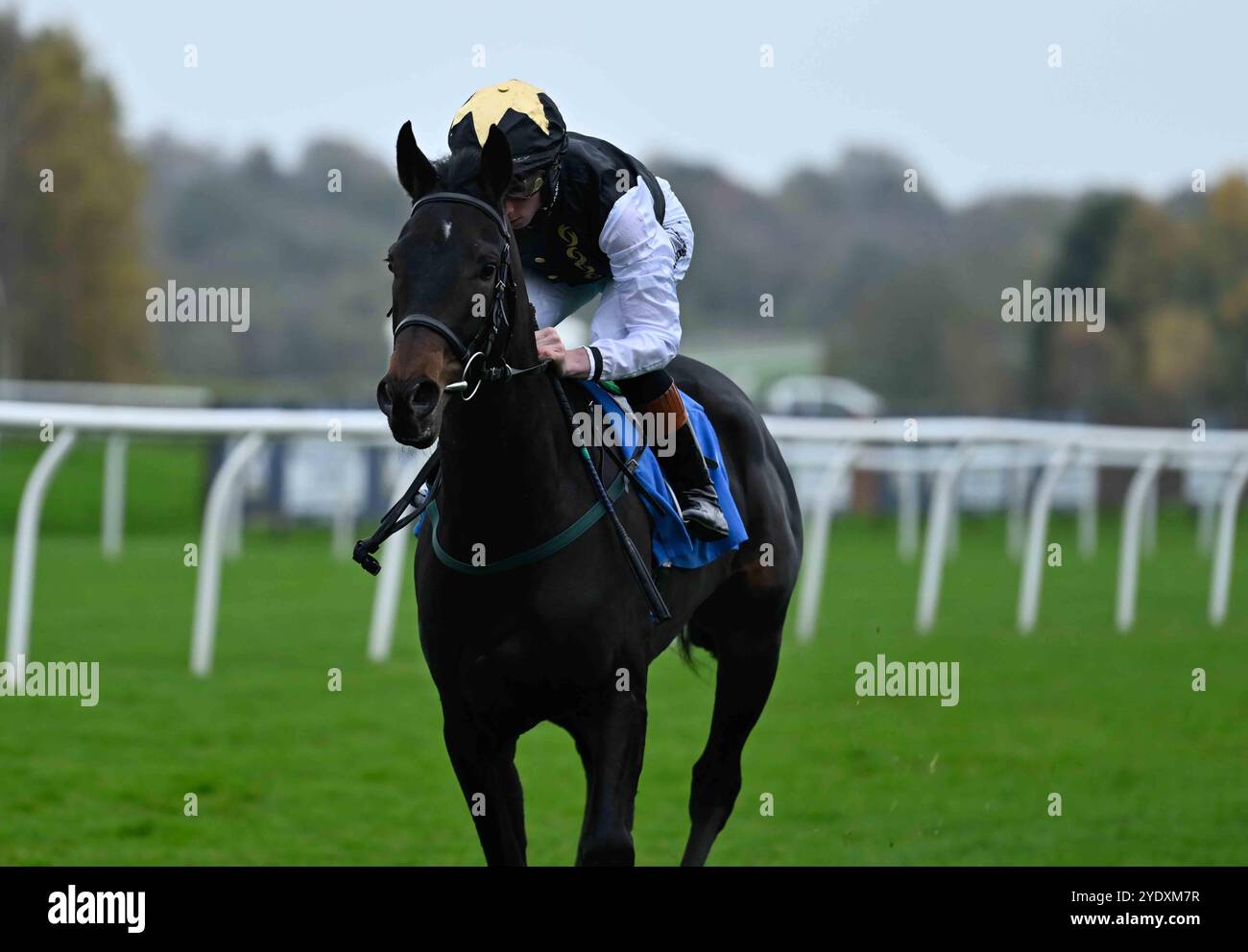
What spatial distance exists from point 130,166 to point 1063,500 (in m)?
21.9

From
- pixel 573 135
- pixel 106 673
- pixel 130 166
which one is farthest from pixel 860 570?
pixel 130 166

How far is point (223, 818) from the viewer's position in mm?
6004

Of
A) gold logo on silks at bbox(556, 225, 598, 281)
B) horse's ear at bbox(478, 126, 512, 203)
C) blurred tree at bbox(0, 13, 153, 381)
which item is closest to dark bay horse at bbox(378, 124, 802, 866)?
horse's ear at bbox(478, 126, 512, 203)

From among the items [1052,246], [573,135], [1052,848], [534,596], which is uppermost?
[1052,246]

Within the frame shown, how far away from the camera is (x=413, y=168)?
3596 mm

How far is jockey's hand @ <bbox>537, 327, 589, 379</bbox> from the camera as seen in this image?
12.3 feet

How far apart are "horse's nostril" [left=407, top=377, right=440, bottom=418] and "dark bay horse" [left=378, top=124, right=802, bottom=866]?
2 cm

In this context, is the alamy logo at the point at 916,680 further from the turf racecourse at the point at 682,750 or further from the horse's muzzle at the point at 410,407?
the horse's muzzle at the point at 410,407

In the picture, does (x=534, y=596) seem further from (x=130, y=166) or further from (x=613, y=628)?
(x=130, y=166)

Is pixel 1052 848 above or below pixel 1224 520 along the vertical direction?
below

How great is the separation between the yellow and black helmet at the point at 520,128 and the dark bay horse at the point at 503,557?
0.57 feet

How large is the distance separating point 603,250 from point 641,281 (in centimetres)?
12
